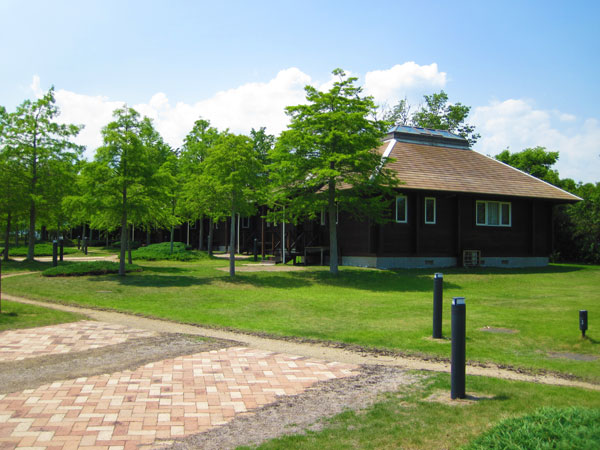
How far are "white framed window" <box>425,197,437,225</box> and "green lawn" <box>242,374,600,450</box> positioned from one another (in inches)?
799

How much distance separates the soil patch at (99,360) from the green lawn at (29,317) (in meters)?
2.86

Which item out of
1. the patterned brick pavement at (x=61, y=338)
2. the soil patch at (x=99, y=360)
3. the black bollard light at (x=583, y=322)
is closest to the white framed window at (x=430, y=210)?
the black bollard light at (x=583, y=322)

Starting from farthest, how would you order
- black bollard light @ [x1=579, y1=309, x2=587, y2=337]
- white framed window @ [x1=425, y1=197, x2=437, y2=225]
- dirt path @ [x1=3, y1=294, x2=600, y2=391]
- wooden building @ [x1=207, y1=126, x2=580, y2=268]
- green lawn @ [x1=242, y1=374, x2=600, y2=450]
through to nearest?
white framed window @ [x1=425, y1=197, x2=437, y2=225]
wooden building @ [x1=207, y1=126, x2=580, y2=268]
black bollard light @ [x1=579, y1=309, x2=587, y2=337]
dirt path @ [x1=3, y1=294, x2=600, y2=391]
green lawn @ [x1=242, y1=374, x2=600, y2=450]

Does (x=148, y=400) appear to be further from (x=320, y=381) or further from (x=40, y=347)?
(x=40, y=347)

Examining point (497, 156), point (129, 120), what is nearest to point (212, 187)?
point (129, 120)

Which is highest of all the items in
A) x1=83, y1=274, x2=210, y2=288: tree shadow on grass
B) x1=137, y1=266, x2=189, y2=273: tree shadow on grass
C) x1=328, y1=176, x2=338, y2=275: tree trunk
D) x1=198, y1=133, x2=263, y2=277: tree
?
x1=198, y1=133, x2=263, y2=277: tree

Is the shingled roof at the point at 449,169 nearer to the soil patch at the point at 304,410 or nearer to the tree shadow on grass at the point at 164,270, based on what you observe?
the tree shadow on grass at the point at 164,270

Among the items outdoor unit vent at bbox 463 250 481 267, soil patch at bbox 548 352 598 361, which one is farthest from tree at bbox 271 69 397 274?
soil patch at bbox 548 352 598 361

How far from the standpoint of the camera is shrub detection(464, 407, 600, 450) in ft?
12.8

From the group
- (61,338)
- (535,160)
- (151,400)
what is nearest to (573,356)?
(151,400)

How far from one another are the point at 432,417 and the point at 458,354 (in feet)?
3.22

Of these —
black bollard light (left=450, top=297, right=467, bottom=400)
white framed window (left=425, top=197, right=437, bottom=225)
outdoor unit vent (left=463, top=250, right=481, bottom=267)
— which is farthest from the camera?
outdoor unit vent (left=463, top=250, right=481, bottom=267)

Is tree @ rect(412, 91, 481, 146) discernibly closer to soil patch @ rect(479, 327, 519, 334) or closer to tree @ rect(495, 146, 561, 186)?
tree @ rect(495, 146, 561, 186)

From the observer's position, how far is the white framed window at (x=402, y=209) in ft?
82.9
